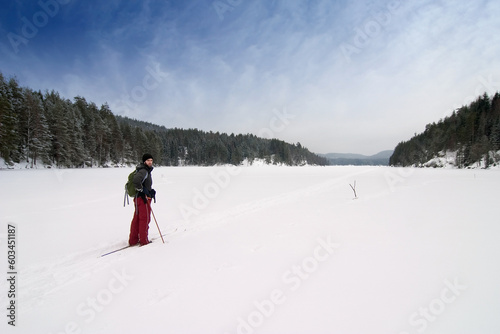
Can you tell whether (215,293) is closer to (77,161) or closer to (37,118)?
(37,118)

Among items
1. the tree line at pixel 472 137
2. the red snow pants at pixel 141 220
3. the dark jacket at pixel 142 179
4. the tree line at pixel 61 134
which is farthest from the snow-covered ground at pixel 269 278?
the tree line at pixel 472 137

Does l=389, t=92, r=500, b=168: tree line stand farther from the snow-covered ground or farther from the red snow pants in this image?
the red snow pants

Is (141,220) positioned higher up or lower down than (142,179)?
lower down

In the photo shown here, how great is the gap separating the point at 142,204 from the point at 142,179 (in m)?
0.71

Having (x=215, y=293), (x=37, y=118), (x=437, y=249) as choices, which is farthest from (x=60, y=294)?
(x=37, y=118)

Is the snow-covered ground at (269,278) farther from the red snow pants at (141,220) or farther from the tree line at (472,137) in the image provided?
the tree line at (472,137)

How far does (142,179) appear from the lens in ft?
17.5

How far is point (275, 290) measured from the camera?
316cm

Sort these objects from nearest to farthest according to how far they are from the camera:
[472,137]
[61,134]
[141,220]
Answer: [141,220] → [61,134] → [472,137]

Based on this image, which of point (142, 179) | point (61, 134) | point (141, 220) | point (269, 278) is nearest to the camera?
point (269, 278)

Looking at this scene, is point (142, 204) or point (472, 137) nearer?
point (142, 204)

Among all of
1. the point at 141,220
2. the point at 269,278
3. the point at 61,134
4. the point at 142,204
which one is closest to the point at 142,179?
the point at 142,204

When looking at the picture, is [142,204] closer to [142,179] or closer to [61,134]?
[142,179]

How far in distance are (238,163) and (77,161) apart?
67377 millimetres
